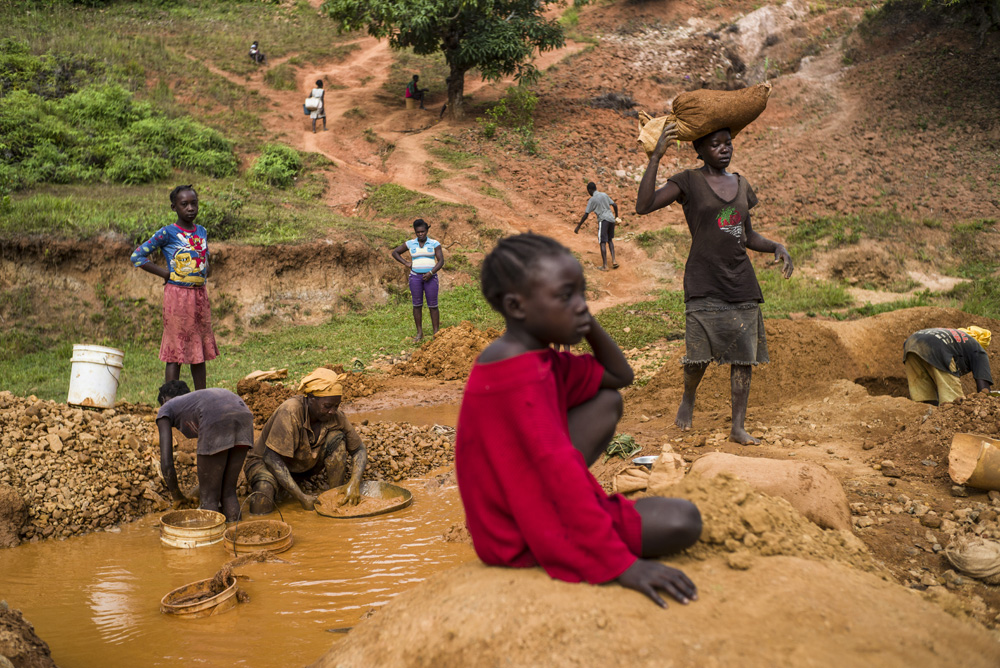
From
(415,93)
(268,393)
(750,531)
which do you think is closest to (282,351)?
(268,393)

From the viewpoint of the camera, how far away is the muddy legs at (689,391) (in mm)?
4879

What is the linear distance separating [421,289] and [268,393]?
10.6 ft

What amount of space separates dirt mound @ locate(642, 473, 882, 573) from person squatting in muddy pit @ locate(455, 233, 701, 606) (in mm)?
187

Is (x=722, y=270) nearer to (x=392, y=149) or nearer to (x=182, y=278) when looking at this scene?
(x=182, y=278)

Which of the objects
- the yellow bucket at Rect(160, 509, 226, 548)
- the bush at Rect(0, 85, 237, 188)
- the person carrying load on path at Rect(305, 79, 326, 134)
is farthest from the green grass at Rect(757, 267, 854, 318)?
the person carrying load on path at Rect(305, 79, 326, 134)

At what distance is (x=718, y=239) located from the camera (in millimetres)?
4562

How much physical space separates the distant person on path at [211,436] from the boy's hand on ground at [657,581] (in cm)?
335

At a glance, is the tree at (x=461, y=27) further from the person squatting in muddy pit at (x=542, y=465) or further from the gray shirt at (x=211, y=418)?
the person squatting in muddy pit at (x=542, y=465)

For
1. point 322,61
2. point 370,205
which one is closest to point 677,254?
point 370,205

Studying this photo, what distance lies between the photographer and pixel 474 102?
2216cm

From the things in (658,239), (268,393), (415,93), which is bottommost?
(268,393)

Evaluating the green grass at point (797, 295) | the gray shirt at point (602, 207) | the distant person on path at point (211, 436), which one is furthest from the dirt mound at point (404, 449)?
the gray shirt at point (602, 207)

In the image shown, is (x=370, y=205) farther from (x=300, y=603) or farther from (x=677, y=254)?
(x=300, y=603)

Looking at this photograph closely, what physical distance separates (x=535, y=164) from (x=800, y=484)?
16298 millimetres
